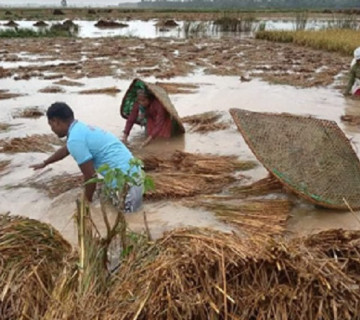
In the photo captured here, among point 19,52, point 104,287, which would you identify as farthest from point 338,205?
point 19,52

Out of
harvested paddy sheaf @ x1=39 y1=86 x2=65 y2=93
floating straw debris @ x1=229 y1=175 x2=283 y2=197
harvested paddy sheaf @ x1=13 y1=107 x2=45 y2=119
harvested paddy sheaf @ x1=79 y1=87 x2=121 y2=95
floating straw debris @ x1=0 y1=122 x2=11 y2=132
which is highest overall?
floating straw debris @ x1=229 y1=175 x2=283 y2=197

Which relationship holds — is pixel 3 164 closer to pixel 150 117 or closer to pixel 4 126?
pixel 4 126

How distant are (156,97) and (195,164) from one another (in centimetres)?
134

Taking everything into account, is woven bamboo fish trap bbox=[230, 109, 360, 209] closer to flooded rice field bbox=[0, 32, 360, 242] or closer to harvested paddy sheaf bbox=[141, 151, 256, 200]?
flooded rice field bbox=[0, 32, 360, 242]

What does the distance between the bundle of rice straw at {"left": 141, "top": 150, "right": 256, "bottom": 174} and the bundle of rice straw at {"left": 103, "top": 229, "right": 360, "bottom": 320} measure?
2.46 meters

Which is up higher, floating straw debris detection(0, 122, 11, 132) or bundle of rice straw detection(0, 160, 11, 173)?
bundle of rice straw detection(0, 160, 11, 173)

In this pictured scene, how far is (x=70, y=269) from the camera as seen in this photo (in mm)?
2553

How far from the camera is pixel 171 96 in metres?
9.08

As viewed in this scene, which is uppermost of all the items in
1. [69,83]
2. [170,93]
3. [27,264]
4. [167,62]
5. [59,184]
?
[27,264]

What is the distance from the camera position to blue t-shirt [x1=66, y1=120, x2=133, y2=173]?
368 centimetres

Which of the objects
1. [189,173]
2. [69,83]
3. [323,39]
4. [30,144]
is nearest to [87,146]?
[189,173]

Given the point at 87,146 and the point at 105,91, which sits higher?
the point at 87,146

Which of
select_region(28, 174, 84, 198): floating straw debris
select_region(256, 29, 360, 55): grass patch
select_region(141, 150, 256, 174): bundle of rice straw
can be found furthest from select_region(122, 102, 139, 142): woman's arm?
select_region(256, 29, 360, 55): grass patch

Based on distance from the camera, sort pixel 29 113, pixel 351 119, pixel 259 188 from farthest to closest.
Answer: pixel 29 113, pixel 351 119, pixel 259 188
